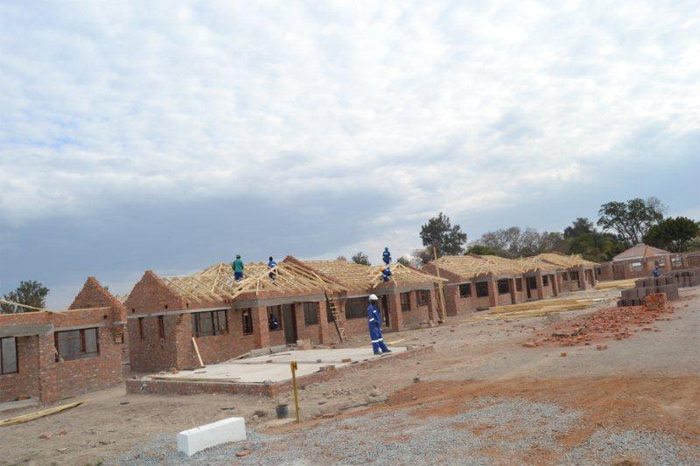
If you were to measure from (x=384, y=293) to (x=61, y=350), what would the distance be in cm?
1654

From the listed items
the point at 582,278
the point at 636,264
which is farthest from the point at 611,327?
the point at 636,264

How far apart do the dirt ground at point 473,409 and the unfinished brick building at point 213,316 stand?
12.6 ft

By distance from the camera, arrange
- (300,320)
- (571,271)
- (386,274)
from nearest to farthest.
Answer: (300,320), (386,274), (571,271)

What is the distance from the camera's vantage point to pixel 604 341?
1600cm

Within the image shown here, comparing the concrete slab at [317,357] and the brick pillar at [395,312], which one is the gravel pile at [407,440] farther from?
the brick pillar at [395,312]

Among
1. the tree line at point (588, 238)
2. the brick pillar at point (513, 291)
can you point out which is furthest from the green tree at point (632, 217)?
the brick pillar at point (513, 291)

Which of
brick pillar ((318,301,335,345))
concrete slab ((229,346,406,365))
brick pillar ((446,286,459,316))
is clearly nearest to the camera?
concrete slab ((229,346,406,365))

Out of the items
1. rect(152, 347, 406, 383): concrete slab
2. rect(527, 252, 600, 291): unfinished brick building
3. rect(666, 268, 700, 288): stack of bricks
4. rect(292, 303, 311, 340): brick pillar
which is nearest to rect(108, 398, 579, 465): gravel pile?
rect(152, 347, 406, 383): concrete slab

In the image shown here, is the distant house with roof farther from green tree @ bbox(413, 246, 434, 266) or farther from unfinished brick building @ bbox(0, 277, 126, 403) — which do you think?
unfinished brick building @ bbox(0, 277, 126, 403)

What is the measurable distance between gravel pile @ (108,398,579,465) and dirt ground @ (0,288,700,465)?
4 cm

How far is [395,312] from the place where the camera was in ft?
104

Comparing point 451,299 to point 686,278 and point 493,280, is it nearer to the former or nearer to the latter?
point 493,280

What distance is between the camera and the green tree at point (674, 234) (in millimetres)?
70688

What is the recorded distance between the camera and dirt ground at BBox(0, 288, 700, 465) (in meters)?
7.18
